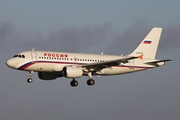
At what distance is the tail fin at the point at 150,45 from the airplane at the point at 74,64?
5.09 feet

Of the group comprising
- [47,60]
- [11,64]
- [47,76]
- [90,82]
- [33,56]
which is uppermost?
[33,56]

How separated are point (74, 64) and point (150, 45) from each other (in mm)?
17092

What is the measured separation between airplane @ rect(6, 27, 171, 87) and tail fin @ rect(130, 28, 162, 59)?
1551 millimetres

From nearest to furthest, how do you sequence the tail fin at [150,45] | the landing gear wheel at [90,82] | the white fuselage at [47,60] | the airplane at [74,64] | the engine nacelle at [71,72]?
1. the white fuselage at [47,60]
2. the airplane at [74,64]
3. the engine nacelle at [71,72]
4. the landing gear wheel at [90,82]
5. the tail fin at [150,45]

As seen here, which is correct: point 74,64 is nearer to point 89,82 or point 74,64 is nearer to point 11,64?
point 89,82

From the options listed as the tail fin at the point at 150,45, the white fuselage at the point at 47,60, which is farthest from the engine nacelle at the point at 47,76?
the tail fin at the point at 150,45

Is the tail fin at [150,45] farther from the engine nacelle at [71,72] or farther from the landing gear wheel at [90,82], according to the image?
the engine nacelle at [71,72]

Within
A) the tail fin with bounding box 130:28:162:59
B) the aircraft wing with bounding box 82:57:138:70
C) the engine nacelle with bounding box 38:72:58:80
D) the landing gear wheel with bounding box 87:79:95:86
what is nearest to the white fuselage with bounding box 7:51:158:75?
the aircraft wing with bounding box 82:57:138:70

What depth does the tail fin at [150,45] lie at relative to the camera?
3676 inches

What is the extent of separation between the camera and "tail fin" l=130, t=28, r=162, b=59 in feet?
306

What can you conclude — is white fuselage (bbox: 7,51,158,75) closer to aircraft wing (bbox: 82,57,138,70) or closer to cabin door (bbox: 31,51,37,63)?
cabin door (bbox: 31,51,37,63)

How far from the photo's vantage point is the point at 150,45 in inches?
3730

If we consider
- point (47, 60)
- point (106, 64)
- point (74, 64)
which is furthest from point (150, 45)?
point (47, 60)

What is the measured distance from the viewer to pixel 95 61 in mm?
85562
